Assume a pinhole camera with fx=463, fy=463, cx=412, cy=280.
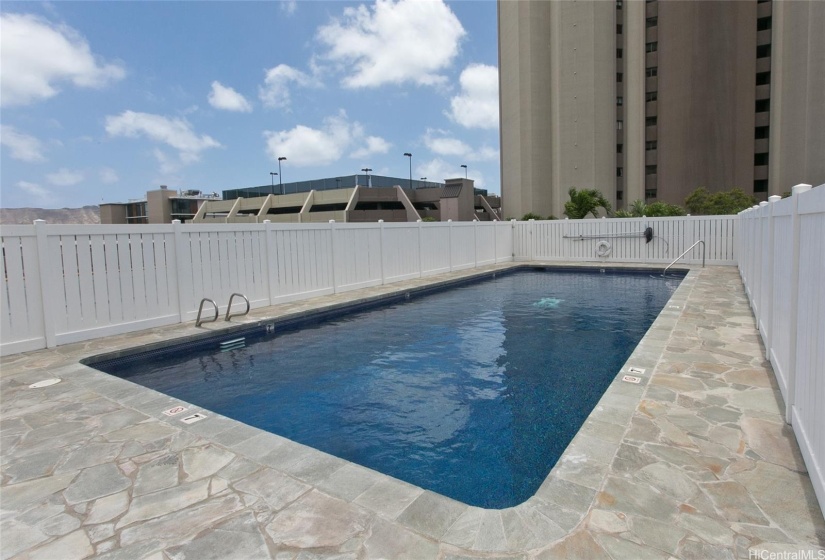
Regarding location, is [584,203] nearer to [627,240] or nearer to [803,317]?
[627,240]

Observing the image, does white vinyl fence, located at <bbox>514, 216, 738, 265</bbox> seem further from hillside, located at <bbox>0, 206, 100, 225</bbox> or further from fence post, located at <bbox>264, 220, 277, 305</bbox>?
hillside, located at <bbox>0, 206, 100, 225</bbox>

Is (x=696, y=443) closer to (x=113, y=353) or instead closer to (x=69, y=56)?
(x=113, y=353)

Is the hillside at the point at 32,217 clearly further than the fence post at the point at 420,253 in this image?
No

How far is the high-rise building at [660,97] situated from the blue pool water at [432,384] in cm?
3266

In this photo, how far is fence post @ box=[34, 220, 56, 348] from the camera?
5.95 metres

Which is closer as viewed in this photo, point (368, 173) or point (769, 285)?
point (769, 285)

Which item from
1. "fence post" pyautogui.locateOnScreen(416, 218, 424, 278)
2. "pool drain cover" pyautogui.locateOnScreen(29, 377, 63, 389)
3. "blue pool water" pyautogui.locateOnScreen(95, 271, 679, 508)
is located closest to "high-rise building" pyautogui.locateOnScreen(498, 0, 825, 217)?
"fence post" pyautogui.locateOnScreen(416, 218, 424, 278)

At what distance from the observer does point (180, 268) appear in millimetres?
7406

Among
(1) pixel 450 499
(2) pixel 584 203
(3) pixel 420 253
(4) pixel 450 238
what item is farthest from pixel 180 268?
(2) pixel 584 203

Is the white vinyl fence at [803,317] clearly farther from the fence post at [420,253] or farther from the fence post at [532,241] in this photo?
the fence post at [532,241]

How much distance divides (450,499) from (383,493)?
1.23ft

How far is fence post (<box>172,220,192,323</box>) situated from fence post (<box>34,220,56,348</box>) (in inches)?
61.0

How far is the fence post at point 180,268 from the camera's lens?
7.35 meters

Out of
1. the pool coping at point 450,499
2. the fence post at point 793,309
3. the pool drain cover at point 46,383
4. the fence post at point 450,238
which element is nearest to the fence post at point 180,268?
the pool drain cover at point 46,383
